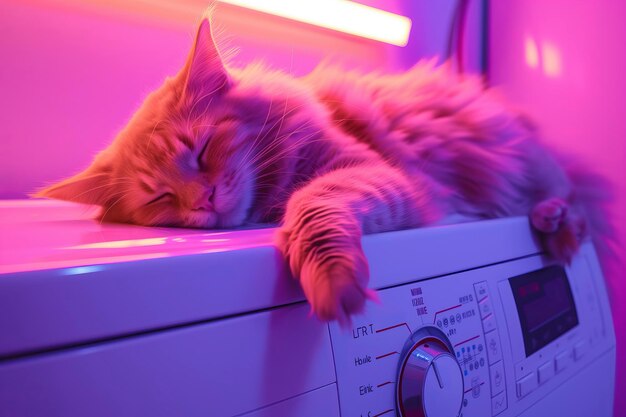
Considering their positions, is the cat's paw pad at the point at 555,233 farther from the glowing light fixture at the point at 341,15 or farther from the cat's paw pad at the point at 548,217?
the glowing light fixture at the point at 341,15

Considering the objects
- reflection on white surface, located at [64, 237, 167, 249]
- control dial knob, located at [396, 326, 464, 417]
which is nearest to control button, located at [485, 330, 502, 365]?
control dial knob, located at [396, 326, 464, 417]

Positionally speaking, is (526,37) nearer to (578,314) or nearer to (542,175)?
(542,175)

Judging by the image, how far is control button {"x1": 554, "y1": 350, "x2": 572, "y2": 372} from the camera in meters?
0.83

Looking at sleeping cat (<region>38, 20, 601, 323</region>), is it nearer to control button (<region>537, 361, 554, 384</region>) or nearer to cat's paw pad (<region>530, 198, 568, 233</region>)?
cat's paw pad (<region>530, 198, 568, 233</region>)

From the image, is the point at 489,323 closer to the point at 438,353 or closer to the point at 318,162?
the point at 438,353

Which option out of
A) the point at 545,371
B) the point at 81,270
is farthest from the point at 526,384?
the point at 81,270

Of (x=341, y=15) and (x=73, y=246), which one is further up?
(x=341, y=15)

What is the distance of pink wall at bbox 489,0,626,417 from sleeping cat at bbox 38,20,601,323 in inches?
9.7

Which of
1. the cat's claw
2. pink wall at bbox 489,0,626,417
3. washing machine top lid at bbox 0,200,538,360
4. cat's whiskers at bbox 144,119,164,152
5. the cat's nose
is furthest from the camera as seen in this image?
pink wall at bbox 489,0,626,417

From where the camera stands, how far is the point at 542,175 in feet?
4.37

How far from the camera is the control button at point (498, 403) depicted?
0.67m

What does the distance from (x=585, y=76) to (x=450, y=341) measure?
1.29m

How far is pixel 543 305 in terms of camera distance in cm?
85

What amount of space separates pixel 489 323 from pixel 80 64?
3.60 ft
